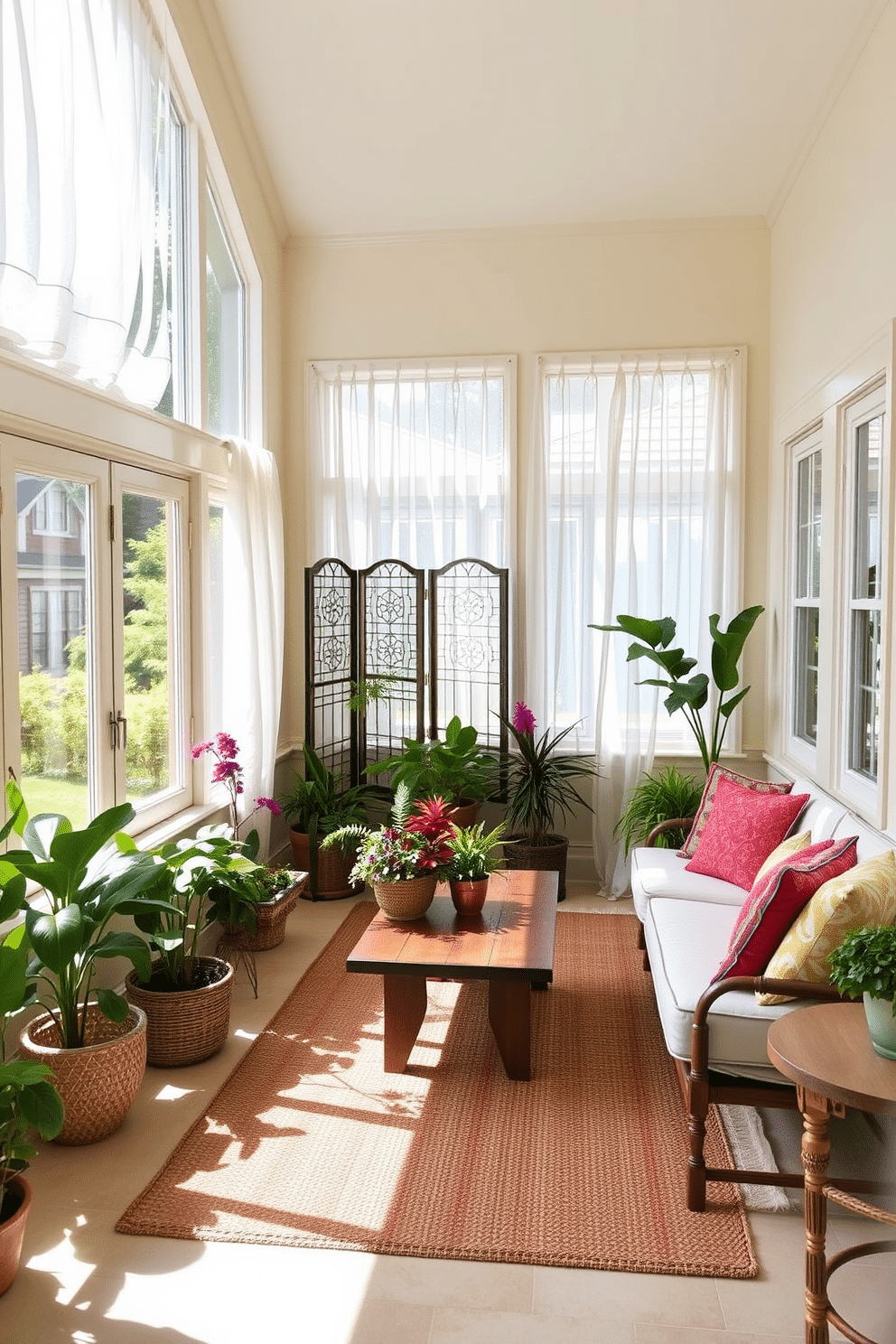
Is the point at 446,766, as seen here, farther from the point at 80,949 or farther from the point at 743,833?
the point at 80,949

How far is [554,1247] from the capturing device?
99.7 inches

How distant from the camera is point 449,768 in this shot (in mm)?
5301

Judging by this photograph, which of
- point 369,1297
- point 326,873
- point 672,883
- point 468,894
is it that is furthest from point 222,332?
point 369,1297

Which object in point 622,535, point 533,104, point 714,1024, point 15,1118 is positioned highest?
point 533,104

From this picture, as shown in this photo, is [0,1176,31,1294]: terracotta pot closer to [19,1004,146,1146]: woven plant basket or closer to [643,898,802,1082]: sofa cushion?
[19,1004,146,1146]: woven plant basket

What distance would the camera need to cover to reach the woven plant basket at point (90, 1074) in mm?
2906

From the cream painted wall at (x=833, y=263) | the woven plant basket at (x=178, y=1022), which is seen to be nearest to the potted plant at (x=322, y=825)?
the woven plant basket at (x=178, y=1022)

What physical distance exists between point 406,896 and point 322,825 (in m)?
1.83

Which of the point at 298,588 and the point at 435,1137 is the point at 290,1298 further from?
the point at 298,588

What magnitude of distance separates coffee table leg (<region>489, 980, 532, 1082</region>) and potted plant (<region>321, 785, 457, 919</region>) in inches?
16.4

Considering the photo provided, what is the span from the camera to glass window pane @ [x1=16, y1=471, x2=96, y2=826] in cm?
339

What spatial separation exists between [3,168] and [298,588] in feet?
10.6

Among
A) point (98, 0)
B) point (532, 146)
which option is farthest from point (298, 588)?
point (98, 0)

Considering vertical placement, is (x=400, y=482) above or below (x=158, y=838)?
above
